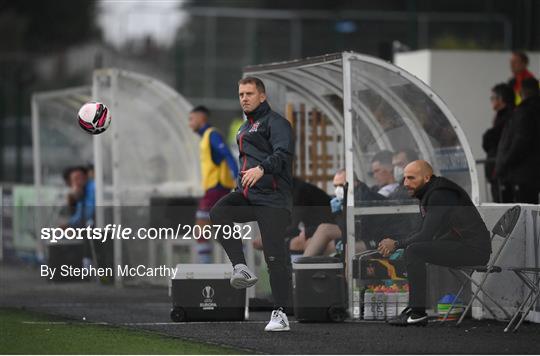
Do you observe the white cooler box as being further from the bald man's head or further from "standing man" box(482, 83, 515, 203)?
"standing man" box(482, 83, 515, 203)

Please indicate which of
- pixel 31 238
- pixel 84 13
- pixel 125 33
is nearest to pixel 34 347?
pixel 31 238

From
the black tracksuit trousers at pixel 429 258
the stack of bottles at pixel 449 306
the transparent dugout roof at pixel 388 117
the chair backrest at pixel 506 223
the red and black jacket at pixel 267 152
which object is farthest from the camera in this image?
the transparent dugout roof at pixel 388 117

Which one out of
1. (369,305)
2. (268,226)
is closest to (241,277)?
(268,226)

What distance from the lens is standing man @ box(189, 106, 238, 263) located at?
57.1 ft

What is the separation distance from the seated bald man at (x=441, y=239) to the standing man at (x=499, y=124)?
8.42 ft

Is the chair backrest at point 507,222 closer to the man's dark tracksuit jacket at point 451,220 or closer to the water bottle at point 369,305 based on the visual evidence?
the man's dark tracksuit jacket at point 451,220

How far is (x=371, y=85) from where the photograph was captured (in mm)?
14461

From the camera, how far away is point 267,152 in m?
12.6

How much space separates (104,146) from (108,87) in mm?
943

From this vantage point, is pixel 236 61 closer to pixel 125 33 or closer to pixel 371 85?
pixel 125 33

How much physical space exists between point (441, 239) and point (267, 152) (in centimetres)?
170

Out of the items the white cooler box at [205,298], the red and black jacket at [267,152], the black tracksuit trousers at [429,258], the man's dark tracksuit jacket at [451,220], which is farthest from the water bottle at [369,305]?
the red and black jacket at [267,152]

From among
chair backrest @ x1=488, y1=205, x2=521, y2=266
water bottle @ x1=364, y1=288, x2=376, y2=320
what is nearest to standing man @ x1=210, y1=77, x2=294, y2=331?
water bottle @ x1=364, y1=288, x2=376, y2=320

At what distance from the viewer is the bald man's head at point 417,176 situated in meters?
13.2
